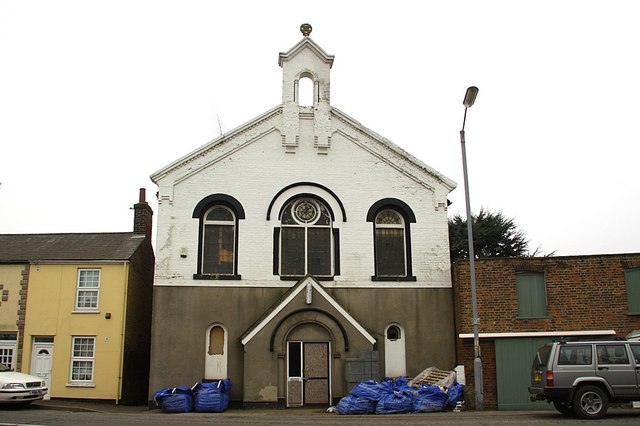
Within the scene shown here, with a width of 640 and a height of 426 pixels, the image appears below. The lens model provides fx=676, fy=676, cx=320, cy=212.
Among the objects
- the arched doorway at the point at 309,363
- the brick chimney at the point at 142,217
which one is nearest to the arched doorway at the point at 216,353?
the arched doorway at the point at 309,363

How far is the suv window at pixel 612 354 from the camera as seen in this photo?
51.1 ft

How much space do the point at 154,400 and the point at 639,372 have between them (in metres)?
13.6

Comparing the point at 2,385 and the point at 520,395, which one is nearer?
the point at 2,385

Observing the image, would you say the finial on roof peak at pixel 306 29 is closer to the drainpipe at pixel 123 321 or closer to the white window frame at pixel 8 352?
the drainpipe at pixel 123 321

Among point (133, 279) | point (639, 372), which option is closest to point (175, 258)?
point (133, 279)

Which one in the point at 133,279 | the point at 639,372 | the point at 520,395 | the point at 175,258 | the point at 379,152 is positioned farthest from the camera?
the point at 133,279

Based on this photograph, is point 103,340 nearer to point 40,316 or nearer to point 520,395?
point 40,316

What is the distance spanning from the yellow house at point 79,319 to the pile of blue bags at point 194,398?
4.38m

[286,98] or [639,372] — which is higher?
[286,98]

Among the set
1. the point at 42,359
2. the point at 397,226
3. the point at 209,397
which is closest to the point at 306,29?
the point at 397,226

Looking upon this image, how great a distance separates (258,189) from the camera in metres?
22.7

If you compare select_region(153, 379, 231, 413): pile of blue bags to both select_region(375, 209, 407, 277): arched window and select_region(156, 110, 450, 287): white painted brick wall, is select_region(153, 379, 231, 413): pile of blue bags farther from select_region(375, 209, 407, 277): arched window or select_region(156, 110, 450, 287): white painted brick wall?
select_region(375, 209, 407, 277): arched window

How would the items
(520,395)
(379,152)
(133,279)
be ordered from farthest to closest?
(133,279) < (379,152) < (520,395)

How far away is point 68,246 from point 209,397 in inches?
387
